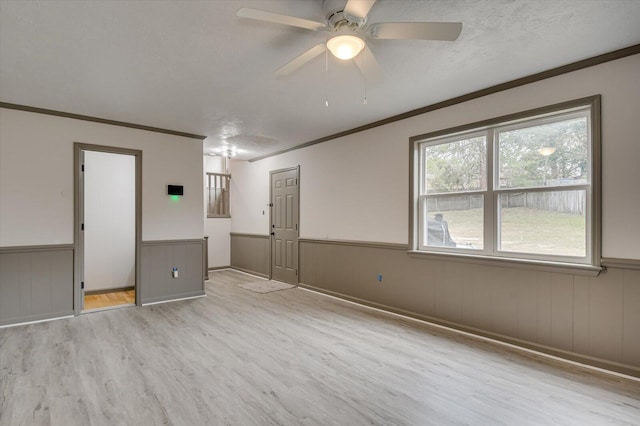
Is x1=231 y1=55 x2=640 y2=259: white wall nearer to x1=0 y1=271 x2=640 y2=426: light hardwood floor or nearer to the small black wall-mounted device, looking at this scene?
x1=0 y1=271 x2=640 y2=426: light hardwood floor

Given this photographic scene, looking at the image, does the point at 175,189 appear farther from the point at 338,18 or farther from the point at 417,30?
the point at 417,30

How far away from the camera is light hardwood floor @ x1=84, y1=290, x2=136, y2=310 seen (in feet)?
16.2

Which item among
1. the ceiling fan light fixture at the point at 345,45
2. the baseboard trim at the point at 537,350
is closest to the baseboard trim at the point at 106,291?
the baseboard trim at the point at 537,350

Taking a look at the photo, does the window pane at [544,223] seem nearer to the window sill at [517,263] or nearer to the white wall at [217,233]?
the window sill at [517,263]

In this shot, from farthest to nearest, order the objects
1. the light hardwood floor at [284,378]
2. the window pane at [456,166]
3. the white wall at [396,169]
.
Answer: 1. the window pane at [456,166]
2. the white wall at [396,169]
3. the light hardwood floor at [284,378]

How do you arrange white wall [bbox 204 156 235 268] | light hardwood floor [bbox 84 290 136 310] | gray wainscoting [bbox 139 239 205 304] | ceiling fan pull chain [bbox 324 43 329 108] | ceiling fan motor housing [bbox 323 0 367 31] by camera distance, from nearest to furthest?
ceiling fan motor housing [bbox 323 0 367 31] < ceiling fan pull chain [bbox 324 43 329 108] < light hardwood floor [bbox 84 290 136 310] < gray wainscoting [bbox 139 239 205 304] < white wall [bbox 204 156 235 268]

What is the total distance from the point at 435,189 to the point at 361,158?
4.24 ft

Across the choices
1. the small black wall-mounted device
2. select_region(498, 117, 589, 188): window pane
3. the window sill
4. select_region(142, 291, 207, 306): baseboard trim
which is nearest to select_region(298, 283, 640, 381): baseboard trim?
→ the window sill

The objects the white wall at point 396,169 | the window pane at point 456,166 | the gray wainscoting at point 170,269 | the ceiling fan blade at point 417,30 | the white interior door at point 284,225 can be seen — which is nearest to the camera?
the ceiling fan blade at point 417,30

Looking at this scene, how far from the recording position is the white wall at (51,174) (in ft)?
13.3

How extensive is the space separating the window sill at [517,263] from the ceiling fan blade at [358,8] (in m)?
2.71

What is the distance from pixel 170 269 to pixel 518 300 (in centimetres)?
474

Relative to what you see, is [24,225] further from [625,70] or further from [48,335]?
[625,70]

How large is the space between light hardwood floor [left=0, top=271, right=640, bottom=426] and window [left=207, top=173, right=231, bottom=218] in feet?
13.2
